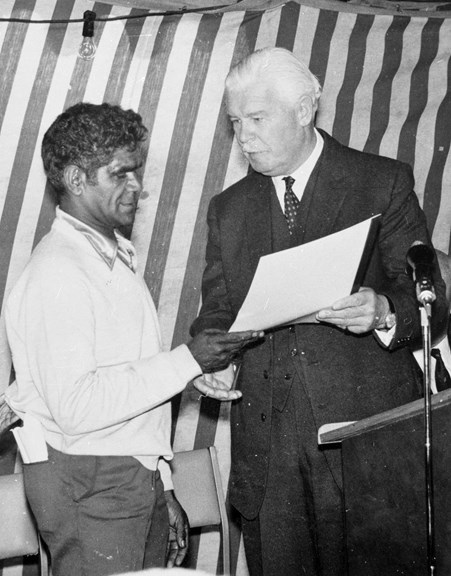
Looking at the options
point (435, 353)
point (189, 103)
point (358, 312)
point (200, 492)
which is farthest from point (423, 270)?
point (189, 103)

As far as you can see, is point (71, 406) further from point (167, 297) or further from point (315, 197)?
point (167, 297)

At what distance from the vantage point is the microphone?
2.04 meters

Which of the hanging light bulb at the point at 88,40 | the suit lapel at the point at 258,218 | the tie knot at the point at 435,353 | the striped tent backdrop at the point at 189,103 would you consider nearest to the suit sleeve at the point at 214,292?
the suit lapel at the point at 258,218

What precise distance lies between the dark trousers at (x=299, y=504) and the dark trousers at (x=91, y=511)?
523 mm

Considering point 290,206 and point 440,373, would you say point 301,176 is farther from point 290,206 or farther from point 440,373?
point 440,373

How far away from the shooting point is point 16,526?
10.8ft

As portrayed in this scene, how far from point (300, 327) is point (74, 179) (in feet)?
2.58

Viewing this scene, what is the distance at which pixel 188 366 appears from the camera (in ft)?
7.57

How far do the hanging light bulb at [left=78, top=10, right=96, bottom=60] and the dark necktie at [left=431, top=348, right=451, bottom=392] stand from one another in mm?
2208

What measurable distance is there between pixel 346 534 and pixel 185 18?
282 centimetres

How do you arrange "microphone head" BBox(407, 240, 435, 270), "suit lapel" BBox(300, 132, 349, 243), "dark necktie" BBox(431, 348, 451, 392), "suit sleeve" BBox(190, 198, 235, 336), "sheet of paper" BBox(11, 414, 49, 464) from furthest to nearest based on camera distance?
"dark necktie" BBox(431, 348, 451, 392), "suit sleeve" BBox(190, 198, 235, 336), "suit lapel" BBox(300, 132, 349, 243), "sheet of paper" BBox(11, 414, 49, 464), "microphone head" BBox(407, 240, 435, 270)

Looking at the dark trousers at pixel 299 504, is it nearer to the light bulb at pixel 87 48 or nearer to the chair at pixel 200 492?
the chair at pixel 200 492

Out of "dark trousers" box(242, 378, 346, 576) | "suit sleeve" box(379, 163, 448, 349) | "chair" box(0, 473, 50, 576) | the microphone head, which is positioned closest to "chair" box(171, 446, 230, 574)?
"chair" box(0, 473, 50, 576)

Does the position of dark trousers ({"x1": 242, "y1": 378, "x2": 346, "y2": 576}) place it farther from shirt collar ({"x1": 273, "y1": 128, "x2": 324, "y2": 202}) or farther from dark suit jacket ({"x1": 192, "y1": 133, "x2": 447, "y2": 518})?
shirt collar ({"x1": 273, "y1": 128, "x2": 324, "y2": 202})
